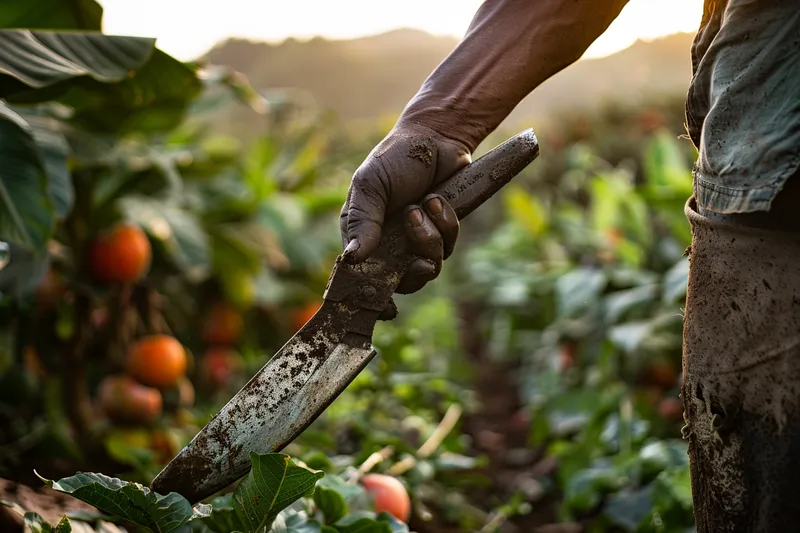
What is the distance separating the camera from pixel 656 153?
14.0ft

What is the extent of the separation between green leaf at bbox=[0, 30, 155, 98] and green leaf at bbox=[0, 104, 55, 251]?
0.14 m

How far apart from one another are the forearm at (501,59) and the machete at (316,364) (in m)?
0.09

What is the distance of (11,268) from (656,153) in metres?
3.18

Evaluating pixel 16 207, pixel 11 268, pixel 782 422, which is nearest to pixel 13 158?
pixel 16 207

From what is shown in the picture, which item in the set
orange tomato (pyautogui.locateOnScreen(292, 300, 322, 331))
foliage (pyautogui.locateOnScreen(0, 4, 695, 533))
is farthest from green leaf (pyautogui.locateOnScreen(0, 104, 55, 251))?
orange tomato (pyautogui.locateOnScreen(292, 300, 322, 331))

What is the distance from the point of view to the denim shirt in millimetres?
1207

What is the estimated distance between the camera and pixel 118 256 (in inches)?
117

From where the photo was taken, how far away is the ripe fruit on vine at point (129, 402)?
9.95 ft

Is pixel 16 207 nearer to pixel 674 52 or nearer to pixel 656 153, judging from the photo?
pixel 656 153

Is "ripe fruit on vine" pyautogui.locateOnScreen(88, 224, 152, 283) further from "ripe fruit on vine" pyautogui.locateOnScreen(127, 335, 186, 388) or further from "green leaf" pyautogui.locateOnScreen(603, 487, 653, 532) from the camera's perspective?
"green leaf" pyautogui.locateOnScreen(603, 487, 653, 532)

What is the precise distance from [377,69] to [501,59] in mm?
34825

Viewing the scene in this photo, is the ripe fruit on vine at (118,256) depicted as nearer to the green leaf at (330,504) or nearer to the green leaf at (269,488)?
the green leaf at (330,504)

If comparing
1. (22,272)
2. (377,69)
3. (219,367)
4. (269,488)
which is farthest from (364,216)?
(377,69)

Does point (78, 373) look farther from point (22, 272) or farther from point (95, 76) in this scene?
point (95, 76)
